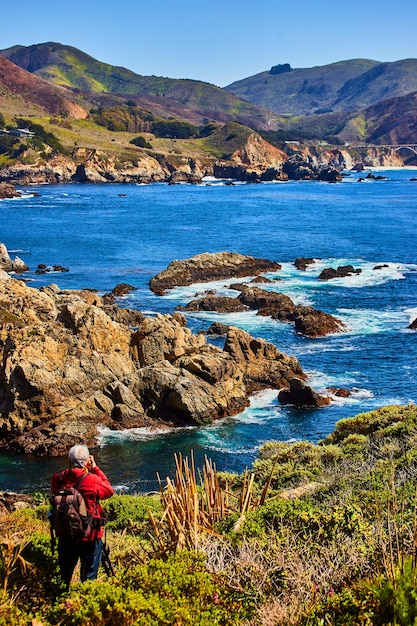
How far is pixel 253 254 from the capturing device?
216 ft

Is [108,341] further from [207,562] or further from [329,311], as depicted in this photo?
[207,562]

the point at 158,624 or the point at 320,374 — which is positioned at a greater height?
the point at 158,624

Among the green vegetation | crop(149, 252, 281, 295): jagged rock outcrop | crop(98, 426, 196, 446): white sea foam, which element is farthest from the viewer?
crop(149, 252, 281, 295): jagged rock outcrop

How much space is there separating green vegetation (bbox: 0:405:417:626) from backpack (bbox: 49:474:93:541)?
53 centimetres

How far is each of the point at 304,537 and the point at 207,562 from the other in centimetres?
166

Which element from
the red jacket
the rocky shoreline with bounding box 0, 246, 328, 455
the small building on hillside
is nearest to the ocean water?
the rocky shoreline with bounding box 0, 246, 328, 455

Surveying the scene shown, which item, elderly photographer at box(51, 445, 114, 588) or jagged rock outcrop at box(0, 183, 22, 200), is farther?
jagged rock outcrop at box(0, 183, 22, 200)

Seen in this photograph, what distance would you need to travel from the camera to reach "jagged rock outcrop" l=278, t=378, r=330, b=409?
29.2 meters

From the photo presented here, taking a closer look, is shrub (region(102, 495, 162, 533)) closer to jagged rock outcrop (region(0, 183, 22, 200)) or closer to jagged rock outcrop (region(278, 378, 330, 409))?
jagged rock outcrop (region(278, 378, 330, 409))

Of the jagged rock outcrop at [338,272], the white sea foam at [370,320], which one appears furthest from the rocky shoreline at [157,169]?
the white sea foam at [370,320]

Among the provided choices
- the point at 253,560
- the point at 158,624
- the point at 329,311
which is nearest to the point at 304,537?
the point at 253,560

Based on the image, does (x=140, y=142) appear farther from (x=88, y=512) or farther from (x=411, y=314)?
(x=88, y=512)

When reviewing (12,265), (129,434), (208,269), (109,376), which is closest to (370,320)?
(208,269)

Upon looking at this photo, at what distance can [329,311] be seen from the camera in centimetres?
4438
